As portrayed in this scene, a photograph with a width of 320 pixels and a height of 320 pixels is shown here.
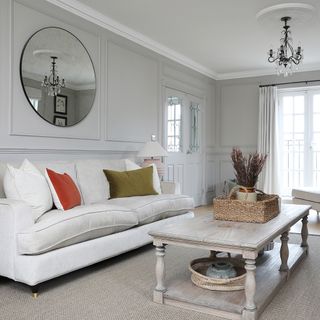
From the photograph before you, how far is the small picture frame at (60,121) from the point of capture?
377 cm

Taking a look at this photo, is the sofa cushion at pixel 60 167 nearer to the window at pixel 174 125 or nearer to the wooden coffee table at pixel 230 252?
the wooden coffee table at pixel 230 252

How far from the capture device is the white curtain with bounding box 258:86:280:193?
22.0 ft

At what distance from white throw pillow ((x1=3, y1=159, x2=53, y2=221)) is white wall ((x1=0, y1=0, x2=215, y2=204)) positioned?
58 cm

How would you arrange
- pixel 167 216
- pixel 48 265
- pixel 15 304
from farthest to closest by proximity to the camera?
pixel 167 216, pixel 48 265, pixel 15 304

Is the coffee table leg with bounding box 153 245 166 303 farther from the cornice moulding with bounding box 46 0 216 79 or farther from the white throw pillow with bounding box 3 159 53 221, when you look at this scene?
the cornice moulding with bounding box 46 0 216 79

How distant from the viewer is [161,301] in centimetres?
227

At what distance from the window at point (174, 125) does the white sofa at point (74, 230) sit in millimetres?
2254

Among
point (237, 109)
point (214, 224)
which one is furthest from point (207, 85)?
point (214, 224)

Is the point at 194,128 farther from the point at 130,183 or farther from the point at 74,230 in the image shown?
the point at 74,230

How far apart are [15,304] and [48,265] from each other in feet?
0.95

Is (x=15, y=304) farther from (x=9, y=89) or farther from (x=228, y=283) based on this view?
(x=9, y=89)

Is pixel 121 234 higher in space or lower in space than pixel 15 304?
higher

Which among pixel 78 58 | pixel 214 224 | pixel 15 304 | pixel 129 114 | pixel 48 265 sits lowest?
pixel 15 304

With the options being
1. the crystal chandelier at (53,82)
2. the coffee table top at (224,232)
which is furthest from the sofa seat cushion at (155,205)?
the crystal chandelier at (53,82)
